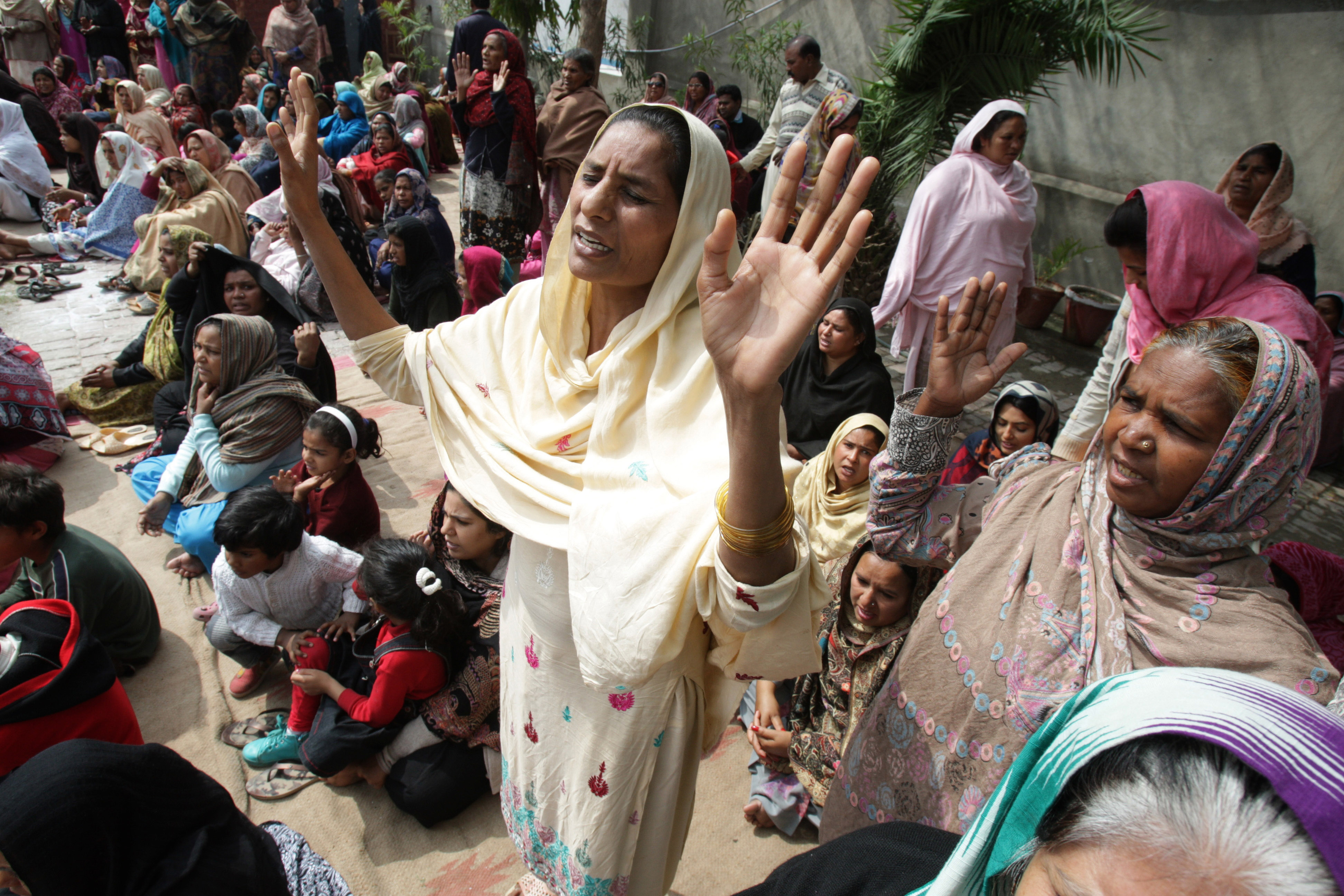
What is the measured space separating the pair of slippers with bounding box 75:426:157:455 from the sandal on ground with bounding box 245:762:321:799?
2.98m

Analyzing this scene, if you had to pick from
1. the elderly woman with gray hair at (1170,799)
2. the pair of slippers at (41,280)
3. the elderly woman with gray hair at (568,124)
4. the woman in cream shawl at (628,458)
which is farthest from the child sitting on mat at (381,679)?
the pair of slippers at (41,280)

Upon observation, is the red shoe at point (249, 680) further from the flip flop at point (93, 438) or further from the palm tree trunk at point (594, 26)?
the palm tree trunk at point (594, 26)

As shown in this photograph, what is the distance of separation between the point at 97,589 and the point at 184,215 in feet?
15.3

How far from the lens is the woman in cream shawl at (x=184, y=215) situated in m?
6.24

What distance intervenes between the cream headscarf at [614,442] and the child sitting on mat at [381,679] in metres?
0.89

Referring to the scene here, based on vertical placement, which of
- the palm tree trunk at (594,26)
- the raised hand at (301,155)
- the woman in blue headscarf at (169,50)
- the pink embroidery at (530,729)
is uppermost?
the palm tree trunk at (594,26)

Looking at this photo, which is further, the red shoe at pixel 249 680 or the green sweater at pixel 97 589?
the red shoe at pixel 249 680

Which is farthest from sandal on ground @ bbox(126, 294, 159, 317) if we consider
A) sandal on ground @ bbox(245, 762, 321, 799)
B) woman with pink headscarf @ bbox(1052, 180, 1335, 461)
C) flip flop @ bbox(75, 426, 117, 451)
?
woman with pink headscarf @ bbox(1052, 180, 1335, 461)

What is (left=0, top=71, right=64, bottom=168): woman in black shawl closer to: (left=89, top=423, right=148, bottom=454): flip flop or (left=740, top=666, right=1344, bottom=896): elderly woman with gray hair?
(left=89, top=423, right=148, bottom=454): flip flop

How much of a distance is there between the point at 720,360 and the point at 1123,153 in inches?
276

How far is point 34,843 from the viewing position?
130 centimetres

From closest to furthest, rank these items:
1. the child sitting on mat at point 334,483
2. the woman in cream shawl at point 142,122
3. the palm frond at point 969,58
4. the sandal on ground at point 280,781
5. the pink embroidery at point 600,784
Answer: the pink embroidery at point 600,784, the sandal on ground at point 280,781, the child sitting on mat at point 334,483, the palm frond at point 969,58, the woman in cream shawl at point 142,122

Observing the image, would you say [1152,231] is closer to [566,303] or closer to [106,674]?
[566,303]

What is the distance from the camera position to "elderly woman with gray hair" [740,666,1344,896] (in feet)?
1.77
